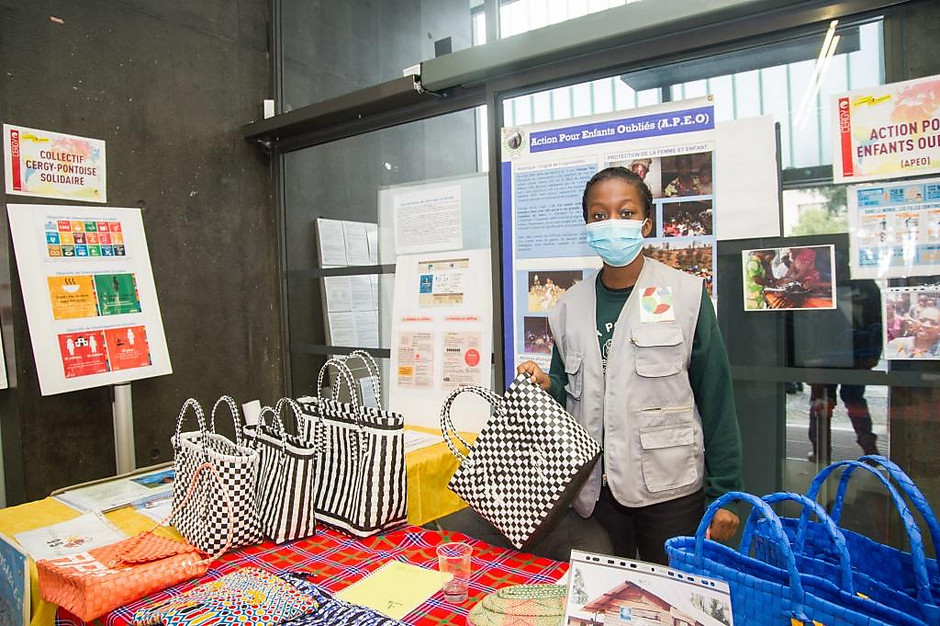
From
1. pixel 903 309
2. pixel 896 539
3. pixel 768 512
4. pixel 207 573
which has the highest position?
pixel 903 309

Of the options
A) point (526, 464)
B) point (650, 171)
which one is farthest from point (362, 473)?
point (650, 171)

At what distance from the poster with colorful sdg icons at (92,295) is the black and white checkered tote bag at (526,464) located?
194cm

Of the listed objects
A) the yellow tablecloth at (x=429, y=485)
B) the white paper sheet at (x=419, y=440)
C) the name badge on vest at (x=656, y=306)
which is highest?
the name badge on vest at (x=656, y=306)

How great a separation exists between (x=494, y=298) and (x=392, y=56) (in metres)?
1.64

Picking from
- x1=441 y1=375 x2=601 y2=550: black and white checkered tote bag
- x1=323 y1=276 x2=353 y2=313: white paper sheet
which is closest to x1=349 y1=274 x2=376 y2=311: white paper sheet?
x1=323 y1=276 x2=353 y2=313: white paper sheet

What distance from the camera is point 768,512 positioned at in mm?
1005

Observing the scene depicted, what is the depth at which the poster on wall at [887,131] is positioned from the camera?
177 cm

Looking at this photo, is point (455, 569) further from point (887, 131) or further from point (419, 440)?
point (887, 131)

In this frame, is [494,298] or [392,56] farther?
[392,56]

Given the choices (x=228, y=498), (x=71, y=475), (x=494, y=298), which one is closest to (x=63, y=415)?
(x=71, y=475)

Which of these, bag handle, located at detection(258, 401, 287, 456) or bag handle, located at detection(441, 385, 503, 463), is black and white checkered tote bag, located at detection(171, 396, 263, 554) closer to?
bag handle, located at detection(258, 401, 287, 456)

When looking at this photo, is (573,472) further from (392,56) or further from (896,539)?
(392,56)

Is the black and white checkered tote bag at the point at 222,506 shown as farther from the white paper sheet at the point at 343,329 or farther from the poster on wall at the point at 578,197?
the white paper sheet at the point at 343,329

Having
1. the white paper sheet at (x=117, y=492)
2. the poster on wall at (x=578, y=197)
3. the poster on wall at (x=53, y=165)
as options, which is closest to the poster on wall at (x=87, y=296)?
the poster on wall at (x=53, y=165)
